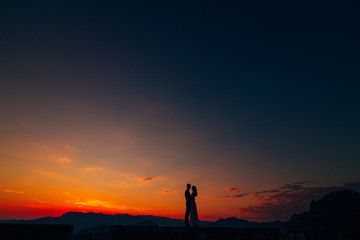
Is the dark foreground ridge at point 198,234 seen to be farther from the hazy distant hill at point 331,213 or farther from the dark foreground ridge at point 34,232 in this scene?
the hazy distant hill at point 331,213

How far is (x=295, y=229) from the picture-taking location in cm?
794

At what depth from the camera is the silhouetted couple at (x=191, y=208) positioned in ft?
39.6

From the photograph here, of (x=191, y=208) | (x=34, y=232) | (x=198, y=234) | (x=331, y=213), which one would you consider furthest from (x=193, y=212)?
(x=331, y=213)

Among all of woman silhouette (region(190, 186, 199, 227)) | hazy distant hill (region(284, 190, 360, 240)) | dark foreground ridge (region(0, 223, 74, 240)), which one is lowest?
dark foreground ridge (region(0, 223, 74, 240))

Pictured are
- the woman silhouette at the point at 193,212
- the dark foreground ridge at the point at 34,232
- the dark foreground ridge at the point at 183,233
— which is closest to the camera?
the dark foreground ridge at the point at 183,233

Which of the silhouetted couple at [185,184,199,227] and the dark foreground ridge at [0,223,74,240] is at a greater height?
the silhouetted couple at [185,184,199,227]

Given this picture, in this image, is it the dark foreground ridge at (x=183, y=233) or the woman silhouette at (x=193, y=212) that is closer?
the dark foreground ridge at (x=183, y=233)

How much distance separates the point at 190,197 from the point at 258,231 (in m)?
5.02

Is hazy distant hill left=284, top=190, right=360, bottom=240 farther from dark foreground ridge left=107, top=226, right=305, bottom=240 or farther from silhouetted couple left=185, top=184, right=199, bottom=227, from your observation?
dark foreground ridge left=107, top=226, right=305, bottom=240

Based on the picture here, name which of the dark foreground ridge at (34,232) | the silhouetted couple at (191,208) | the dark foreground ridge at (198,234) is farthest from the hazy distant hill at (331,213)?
the dark foreground ridge at (34,232)

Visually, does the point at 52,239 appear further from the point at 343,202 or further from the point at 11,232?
the point at 343,202

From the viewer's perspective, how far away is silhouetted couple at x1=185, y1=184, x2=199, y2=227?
475 inches

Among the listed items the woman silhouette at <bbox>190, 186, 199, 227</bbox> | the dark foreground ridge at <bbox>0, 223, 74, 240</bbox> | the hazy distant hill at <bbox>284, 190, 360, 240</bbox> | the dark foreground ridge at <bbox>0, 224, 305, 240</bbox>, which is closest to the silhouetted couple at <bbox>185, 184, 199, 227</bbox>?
the woman silhouette at <bbox>190, 186, 199, 227</bbox>

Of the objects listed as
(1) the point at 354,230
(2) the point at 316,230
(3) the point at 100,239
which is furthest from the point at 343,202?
(3) the point at 100,239
